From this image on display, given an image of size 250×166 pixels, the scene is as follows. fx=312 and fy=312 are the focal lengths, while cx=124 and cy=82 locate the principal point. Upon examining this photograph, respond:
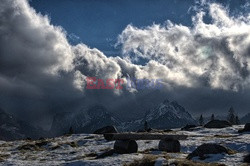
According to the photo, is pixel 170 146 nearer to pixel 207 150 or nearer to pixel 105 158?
pixel 207 150

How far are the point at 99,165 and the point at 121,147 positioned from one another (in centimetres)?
782

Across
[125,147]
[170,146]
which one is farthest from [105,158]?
[170,146]

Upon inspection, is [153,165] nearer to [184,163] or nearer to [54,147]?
[184,163]

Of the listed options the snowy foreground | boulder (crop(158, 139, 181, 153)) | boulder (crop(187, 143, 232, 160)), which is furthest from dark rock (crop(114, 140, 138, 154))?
boulder (crop(187, 143, 232, 160))

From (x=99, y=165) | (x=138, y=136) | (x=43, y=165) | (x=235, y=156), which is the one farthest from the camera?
(x=138, y=136)

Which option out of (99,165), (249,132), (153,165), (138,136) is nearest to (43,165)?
(99,165)

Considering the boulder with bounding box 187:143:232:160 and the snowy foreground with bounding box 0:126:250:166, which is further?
the boulder with bounding box 187:143:232:160

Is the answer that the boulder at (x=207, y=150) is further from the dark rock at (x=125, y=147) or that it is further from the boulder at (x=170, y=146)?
the dark rock at (x=125, y=147)

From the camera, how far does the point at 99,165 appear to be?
30.0 m

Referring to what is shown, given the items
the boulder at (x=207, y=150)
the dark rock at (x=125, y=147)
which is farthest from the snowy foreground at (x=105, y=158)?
the dark rock at (x=125, y=147)

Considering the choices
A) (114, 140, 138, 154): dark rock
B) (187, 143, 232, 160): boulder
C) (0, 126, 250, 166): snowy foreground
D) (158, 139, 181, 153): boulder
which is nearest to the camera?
(0, 126, 250, 166): snowy foreground

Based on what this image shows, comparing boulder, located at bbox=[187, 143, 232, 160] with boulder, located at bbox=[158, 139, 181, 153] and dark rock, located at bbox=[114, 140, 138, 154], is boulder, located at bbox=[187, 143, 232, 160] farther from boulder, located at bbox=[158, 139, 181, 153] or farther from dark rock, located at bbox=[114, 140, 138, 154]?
dark rock, located at bbox=[114, 140, 138, 154]

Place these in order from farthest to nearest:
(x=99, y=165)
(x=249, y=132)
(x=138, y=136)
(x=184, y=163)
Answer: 1. (x=249, y=132)
2. (x=138, y=136)
3. (x=99, y=165)
4. (x=184, y=163)

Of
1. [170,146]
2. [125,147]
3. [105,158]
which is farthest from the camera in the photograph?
[170,146]
